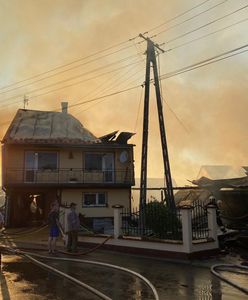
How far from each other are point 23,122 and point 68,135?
13.7 feet

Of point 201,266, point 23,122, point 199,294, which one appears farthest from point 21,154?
point 199,294

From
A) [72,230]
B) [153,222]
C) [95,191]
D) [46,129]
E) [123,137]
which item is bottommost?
[72,230]

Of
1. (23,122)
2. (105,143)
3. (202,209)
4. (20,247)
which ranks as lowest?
(20,247)

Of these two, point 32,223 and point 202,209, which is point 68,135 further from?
point 202,209

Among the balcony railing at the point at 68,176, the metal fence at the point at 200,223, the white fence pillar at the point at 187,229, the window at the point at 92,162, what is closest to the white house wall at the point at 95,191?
the balcony railing at the point at 68,176

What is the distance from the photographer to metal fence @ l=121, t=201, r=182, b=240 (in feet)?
45.8

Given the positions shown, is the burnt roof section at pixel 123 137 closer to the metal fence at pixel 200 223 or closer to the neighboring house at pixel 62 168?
the neighboring house at pixel 62 168

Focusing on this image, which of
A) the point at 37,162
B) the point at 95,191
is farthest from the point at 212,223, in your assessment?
the point at 37,162

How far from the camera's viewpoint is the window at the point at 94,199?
103 feet

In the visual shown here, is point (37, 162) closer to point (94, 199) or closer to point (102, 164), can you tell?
point (102, 164)

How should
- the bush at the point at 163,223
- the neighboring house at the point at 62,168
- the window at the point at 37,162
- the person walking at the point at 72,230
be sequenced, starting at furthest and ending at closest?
the window at the point at 37,162 < the neighboring house at the point at 62,168 < the person walking at the point at 72,230 < the bush at the point at 163,223

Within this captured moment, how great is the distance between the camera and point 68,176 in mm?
30797

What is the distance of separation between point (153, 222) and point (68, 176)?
17113 millimetres

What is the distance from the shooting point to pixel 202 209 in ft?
48.2
